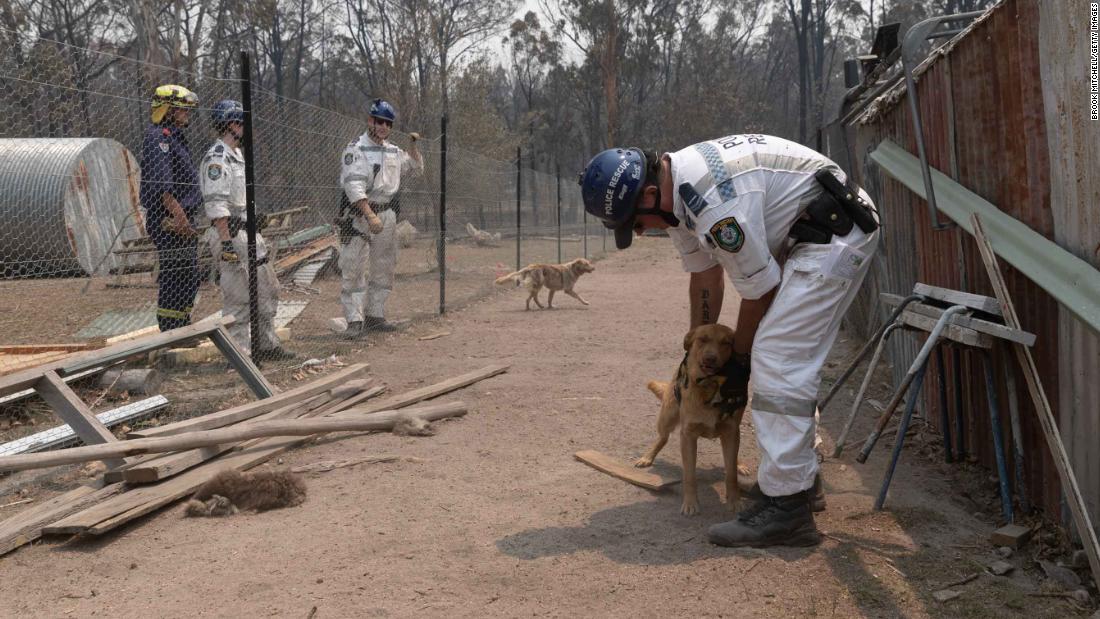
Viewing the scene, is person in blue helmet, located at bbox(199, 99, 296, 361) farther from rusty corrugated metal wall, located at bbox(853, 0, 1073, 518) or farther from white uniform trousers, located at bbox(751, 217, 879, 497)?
rusty corrugated metal wall, located at bbox(853, 0, 1073, 518)

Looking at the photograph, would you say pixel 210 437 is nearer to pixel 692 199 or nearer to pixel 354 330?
pixel 692 199

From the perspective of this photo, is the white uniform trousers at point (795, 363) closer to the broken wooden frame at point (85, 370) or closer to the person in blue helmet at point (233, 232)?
the broken wooden frame at point (85, 370)

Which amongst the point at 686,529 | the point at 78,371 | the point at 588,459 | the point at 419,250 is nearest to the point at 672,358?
the point at 588,459

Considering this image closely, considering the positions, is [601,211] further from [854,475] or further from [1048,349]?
[854,475]

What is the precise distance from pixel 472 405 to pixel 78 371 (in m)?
2.45

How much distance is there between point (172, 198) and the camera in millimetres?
7152

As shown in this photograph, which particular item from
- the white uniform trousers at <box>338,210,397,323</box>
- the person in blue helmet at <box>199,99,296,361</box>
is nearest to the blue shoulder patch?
the person in blue helmet at <box>199,99,296,361</box>

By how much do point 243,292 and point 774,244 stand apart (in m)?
5.03

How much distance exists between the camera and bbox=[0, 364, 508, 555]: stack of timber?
398 cm

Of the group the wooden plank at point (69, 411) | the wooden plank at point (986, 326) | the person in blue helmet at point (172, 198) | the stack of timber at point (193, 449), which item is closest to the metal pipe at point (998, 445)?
the wooden plank at point (986, 326)

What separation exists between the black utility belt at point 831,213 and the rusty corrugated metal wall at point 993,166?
652 millimetres

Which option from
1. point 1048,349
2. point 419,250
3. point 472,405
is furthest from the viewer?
point 419,250

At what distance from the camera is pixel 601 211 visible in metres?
3.67

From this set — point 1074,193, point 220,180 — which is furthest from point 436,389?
point 1074,193
